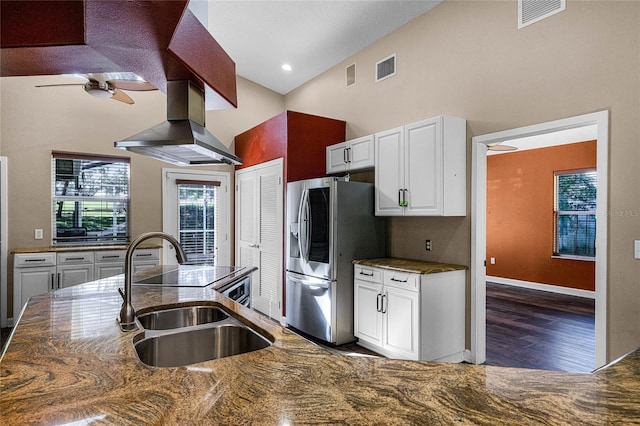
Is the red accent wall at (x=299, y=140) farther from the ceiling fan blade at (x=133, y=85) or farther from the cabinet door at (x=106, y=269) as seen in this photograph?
the cabinet door at (x=106, y=269)

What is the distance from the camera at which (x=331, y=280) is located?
3791 millimetres

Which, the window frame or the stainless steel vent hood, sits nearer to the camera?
the stainless steel vent hood

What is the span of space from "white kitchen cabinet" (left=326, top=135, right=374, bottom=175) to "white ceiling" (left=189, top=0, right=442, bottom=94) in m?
1.35

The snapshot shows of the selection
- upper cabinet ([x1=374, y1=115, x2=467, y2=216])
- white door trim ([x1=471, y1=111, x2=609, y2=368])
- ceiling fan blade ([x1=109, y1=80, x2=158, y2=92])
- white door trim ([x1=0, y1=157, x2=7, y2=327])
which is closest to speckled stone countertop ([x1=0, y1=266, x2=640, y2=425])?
white door trim ([x1=471, y1=111, x2=609, y2=368])

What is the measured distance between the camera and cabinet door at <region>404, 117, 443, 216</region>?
3324mm

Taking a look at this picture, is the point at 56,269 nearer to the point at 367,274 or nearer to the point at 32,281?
the point at 32,281

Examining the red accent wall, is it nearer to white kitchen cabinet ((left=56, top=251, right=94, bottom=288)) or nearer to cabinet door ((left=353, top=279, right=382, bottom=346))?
cabinet door ((left=353, top=279, right=382, bottom=346))

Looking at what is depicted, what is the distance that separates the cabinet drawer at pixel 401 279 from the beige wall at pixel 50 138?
363 cm

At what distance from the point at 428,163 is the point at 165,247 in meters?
4.11

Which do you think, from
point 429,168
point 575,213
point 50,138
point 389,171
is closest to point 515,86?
point 429,168

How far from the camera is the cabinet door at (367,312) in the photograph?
11.6 feet

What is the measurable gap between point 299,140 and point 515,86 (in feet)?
8.05

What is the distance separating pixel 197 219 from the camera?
Answer: 5688mm

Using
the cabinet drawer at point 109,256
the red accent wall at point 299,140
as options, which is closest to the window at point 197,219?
the cabinet drawer at point 109,256
